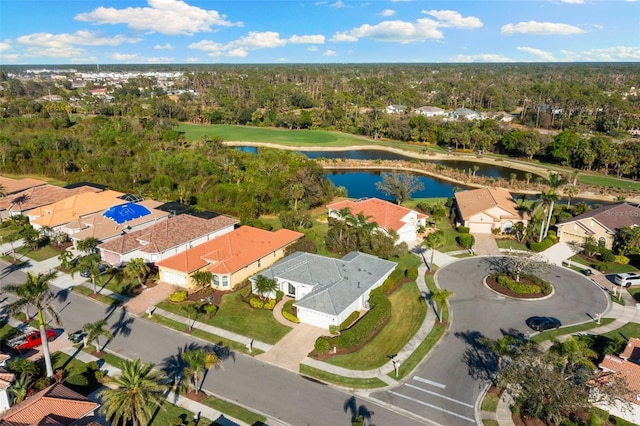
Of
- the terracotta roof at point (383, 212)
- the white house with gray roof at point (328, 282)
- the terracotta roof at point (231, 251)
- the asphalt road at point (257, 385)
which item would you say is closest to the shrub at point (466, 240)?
the terracotta roof at point (383, 212)

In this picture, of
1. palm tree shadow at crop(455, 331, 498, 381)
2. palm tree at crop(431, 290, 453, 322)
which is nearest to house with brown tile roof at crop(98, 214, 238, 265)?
palm tree at crop(431, 290, 453, 322)

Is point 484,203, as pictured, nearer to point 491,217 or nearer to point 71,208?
point 491,217

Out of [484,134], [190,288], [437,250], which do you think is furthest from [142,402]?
[484,134]

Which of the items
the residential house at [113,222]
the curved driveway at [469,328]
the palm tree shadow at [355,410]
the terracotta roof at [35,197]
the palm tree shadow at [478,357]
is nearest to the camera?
the palm tree shadow at [355,410]

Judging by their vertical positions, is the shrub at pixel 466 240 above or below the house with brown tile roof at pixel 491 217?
below

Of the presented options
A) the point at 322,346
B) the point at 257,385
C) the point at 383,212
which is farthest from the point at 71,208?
the point at 322,346

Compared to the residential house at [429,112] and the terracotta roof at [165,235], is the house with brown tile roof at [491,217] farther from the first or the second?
the residential house at [429,112]
